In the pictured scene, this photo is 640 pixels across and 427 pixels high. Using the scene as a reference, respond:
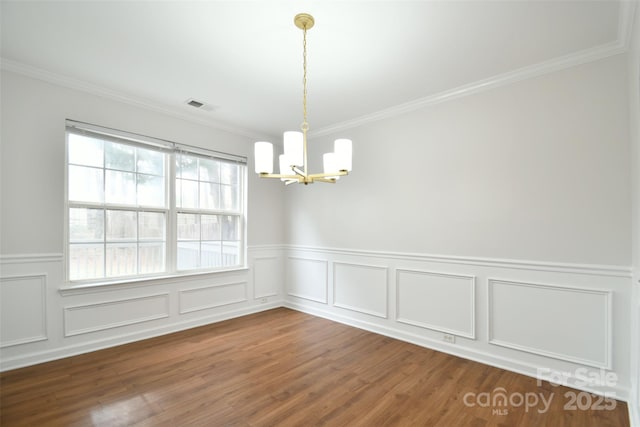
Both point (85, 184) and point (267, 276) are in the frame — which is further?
point (267, 276)

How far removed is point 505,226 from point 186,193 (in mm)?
3594

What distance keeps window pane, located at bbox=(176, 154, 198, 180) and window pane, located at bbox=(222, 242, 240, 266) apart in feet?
3.39

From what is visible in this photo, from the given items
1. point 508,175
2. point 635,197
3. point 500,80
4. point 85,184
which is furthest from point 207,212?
point 635,197

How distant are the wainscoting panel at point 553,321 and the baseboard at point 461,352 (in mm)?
155

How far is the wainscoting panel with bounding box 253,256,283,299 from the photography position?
4582 millimetres

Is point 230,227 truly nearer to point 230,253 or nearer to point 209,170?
point 230,253

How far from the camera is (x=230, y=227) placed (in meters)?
4.37

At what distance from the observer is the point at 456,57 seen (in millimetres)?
2549

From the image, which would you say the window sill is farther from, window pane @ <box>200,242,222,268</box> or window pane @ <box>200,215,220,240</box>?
window pane @ <box>200,215,220,240</box>

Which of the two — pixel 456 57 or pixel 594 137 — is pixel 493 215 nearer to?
pixel 594 137

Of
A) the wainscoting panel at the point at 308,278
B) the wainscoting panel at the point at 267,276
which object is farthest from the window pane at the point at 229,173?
the wainscoting panel at the point at 308,278

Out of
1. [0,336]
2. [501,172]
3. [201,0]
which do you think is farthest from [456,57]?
[0,336]

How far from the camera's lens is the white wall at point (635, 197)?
1.86 meters

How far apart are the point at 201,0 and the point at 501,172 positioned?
2.78 m
